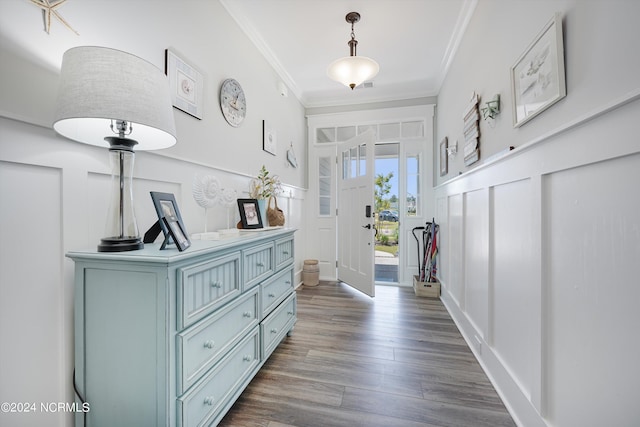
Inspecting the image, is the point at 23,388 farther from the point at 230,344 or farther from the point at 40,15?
the point at 40,15

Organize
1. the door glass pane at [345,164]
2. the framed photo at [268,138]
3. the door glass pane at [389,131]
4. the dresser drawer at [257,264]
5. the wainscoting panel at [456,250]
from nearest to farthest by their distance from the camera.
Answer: the dresser drawer at [257,264], the wainscoting panel at [456,250], the framed photo at [268,138], the door glass pane at [345,164], the door glass pane at [389,131]

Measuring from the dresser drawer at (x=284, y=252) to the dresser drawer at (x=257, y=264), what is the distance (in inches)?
4.4

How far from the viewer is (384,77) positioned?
11.1ft

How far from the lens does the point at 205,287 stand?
114 cm

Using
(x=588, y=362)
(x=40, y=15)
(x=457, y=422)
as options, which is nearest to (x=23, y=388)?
(x=40, y=15)

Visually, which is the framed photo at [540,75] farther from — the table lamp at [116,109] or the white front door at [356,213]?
the white front door at [356,213]

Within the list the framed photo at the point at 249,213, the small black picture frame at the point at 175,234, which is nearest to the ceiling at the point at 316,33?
the small black picture frame at the point at 175,234

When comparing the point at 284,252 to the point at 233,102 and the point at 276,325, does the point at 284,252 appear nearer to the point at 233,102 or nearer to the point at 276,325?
the point at 276,325

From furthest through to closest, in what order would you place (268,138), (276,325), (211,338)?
(268,138)
(276,325)
(211,338)

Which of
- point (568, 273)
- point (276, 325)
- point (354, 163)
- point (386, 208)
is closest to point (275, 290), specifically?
point (276, 325)

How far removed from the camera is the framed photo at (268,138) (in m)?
2.74

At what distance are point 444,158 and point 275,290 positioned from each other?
8.54ft

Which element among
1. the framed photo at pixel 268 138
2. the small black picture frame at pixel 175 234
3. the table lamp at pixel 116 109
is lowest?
the small black picture frame at pixel 175 234

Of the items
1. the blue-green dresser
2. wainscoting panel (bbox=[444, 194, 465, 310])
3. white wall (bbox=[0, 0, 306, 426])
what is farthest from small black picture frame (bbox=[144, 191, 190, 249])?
wainscoting panel (bbox=[444, 194, 465, 310])
